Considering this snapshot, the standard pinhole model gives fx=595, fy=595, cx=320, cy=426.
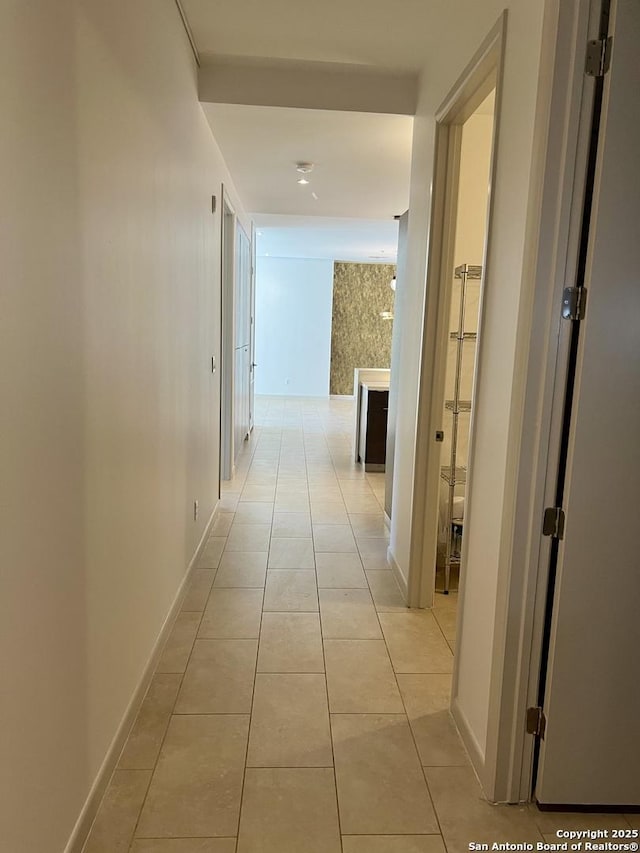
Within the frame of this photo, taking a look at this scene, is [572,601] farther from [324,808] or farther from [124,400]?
[124,400]

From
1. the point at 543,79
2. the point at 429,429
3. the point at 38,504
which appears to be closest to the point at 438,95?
the point at 543,79

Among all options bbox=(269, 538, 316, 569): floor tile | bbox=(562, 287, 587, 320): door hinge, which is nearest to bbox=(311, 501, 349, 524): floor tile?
bbox=(269, 538, 316, 569): floor tile

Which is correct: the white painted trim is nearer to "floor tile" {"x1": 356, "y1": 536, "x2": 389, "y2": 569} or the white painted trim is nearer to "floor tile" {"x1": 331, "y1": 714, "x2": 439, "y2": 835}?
"floor tile" {"x1": 331, "y1": 714, "x2": 439, "y2": 835}

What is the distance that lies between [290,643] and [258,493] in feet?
8.00

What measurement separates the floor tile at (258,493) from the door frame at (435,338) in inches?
79.0

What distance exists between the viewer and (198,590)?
3172 mm

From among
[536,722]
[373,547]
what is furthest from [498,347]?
→ [373,547]

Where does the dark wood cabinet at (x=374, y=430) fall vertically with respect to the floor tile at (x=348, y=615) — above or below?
above

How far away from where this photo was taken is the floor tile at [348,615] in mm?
2789

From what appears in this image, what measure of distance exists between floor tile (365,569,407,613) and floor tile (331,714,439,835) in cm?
88

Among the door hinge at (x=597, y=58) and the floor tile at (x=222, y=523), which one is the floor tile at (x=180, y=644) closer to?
the floor tile at (x=222, y=523)

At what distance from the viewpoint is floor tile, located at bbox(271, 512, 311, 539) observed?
4070 mm

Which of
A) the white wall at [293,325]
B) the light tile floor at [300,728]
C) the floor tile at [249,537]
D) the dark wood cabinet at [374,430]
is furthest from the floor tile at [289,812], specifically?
the white wall at [293,325]

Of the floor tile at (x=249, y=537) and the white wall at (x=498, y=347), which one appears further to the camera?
the floor tile at (x=249, y=537)
